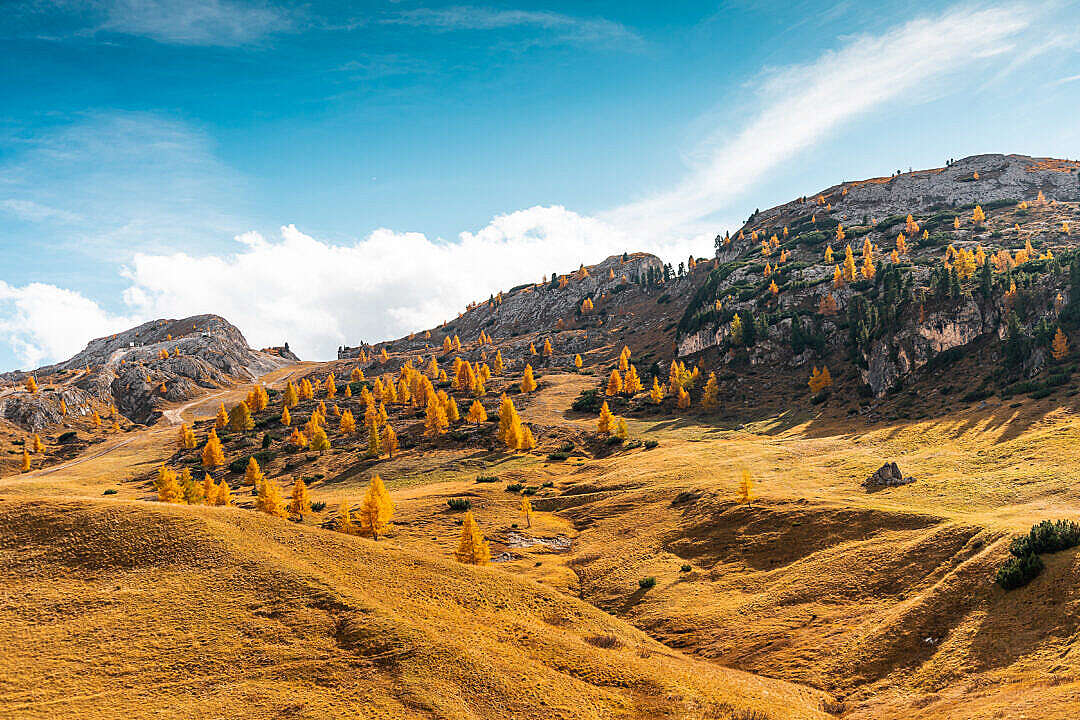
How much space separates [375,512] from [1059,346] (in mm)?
132655

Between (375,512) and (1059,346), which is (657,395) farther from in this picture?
(375,512)

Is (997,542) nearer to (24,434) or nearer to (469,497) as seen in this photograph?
(469,497)

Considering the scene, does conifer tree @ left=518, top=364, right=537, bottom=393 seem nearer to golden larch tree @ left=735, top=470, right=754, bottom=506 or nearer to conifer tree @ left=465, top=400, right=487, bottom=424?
conifer tree @ left=465, top=400, right=487, bottom=424

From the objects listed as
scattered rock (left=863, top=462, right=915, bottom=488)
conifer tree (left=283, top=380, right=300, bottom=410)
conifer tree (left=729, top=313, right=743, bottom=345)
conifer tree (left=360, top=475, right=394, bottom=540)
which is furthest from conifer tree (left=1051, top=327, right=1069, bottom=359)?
conifer tree (left=283, top=380, right=300, bottom=410)

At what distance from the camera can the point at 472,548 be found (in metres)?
61.5

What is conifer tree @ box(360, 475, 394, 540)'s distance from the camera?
71500 mm

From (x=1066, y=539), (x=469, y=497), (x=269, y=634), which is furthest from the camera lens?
(x=469, y=497)

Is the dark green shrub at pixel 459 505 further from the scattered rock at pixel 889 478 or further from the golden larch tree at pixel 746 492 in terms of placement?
the scattered rock at pixel 889 478

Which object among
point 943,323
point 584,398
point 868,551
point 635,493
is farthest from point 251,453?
point 943,323

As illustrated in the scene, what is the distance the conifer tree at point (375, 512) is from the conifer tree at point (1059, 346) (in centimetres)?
13031

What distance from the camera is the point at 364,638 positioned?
3306 centimetres

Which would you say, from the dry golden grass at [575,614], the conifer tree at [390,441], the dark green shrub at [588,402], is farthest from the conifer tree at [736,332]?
the conifer tree at [390,441]

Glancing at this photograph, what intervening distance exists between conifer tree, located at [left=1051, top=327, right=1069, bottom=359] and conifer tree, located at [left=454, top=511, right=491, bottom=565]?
120m

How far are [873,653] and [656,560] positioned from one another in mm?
27903
